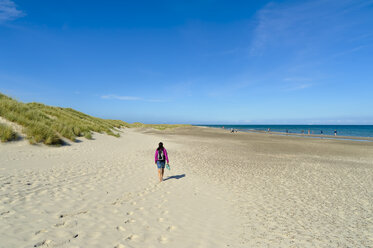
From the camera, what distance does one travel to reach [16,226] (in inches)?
160

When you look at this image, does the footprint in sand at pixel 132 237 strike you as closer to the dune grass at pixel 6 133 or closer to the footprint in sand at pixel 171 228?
the footprint in sand at pixel 171 228

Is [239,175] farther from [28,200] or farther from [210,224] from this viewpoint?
[28,200]

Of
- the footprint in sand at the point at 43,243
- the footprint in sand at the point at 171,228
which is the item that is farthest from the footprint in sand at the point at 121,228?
the footprint in sand at the point at 43,243

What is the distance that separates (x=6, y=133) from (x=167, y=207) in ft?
35.7

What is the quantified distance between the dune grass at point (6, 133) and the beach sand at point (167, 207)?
442mm

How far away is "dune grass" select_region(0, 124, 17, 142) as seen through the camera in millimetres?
10591

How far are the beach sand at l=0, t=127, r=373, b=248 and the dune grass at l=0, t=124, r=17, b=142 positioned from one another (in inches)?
17.4

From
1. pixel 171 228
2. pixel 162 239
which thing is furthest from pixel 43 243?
pixel 171 228

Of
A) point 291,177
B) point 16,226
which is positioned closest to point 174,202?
point 16,226

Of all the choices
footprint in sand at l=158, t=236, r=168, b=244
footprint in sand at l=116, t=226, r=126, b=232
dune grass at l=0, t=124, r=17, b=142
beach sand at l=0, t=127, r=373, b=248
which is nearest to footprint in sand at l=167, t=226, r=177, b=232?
beach sand at l=0, t=127, r=373, b=248

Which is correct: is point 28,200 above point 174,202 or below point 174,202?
above

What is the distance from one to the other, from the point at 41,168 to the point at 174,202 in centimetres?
635

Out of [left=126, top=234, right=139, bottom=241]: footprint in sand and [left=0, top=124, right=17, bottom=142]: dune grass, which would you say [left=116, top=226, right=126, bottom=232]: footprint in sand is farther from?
[left=0, top=124, right=17, bottom=142]: dune grass

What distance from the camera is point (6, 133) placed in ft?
35.2
